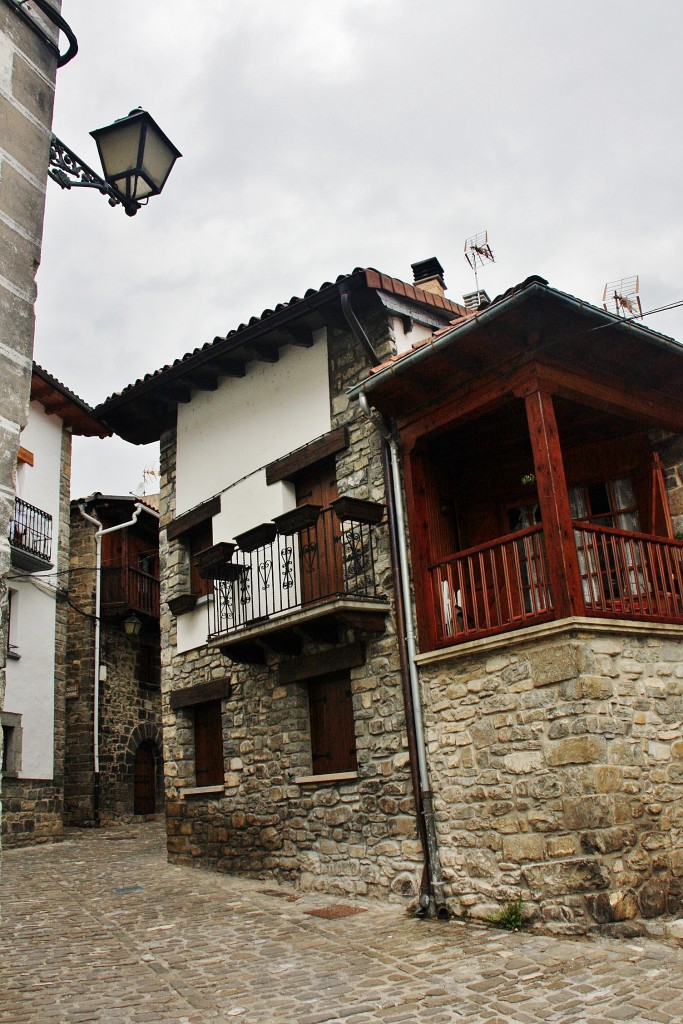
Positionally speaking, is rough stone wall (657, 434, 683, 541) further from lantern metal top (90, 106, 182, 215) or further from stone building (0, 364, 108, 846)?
stone building (0, 364, 108, 846)

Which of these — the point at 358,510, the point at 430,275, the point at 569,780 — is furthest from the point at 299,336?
the point at 569,780

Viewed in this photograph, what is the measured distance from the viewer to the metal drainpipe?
7574mm

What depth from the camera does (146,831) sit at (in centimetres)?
1516

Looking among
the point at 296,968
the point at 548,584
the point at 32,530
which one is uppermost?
the point at 32,530

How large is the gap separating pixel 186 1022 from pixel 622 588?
4.50 m

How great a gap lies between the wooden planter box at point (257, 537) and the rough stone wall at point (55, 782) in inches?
288

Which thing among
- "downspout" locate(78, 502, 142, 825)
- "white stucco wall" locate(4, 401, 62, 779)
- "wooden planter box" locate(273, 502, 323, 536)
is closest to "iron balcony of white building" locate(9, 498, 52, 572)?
"white stucco wall" locate(4, 401, 62, 779)

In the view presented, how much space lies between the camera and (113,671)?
1773cm

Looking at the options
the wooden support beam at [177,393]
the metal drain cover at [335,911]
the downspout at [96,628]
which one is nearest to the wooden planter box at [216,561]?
the wooden support beam at [177,393]

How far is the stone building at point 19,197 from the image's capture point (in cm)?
337

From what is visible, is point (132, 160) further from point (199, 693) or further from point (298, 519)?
point (199, 693)

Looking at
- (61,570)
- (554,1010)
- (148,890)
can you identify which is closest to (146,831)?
(61,570)

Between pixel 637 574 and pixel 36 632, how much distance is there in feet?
37.0

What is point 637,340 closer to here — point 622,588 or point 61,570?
point 622,588
